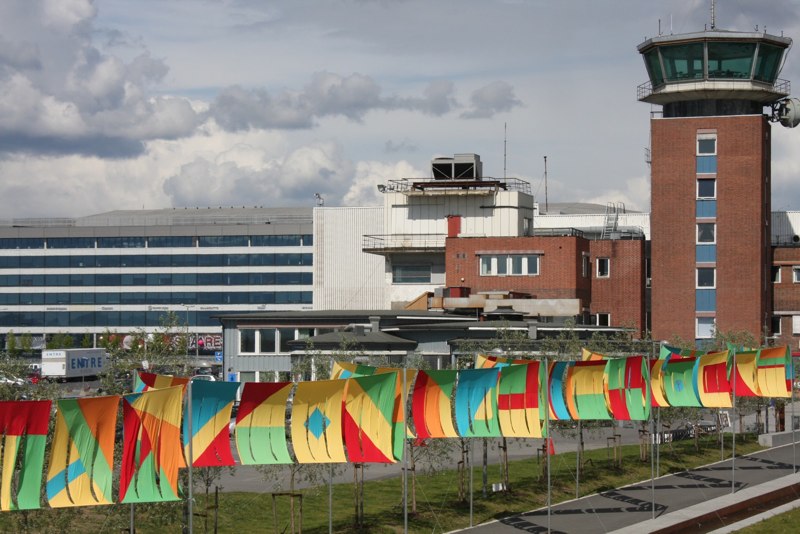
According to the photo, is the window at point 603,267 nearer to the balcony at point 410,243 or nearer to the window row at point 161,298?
the balcony at point 410,243

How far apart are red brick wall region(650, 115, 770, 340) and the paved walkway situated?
5179cm

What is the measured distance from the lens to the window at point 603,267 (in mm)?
114875

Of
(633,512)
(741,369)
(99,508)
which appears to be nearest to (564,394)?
(633,512)

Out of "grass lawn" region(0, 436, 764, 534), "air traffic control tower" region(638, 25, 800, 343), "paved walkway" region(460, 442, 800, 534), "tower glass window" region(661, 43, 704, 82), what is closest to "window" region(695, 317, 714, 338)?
"air traffic control tower" region(638, 25, 800, 343)

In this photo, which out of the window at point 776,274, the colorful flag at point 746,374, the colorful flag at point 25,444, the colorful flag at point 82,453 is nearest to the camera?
the colorful flag at point 25,444

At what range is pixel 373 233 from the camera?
432 feet

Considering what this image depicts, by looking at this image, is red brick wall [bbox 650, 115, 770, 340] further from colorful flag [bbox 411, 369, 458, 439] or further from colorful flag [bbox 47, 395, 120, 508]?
colorful flag [bbox 47, 395, 120, 508]

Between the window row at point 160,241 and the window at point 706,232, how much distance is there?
7687 cm

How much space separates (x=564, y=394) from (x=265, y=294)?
136 meters

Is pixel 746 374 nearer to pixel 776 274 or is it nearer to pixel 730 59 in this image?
pixel 730 59

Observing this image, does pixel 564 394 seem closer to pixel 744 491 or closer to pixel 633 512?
pixel 633 512

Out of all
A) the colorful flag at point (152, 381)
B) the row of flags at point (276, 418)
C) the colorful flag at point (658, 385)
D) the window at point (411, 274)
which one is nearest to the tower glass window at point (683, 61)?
the window at point (411, 274)

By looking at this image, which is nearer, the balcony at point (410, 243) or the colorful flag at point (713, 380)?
the colorful flag at point (713, 380)

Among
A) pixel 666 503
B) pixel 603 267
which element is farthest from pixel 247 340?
pixel 666 503
